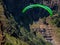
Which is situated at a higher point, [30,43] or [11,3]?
[11,3]

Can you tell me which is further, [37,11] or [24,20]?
[37,11]

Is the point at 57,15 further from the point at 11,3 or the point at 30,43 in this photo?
the point at 30,43

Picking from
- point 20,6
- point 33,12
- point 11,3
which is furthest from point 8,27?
point 33,12

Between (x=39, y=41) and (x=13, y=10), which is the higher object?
(x=13, y=10)

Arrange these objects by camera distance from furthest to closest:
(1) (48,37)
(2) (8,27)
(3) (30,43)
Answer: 1. (1) (48,37)
2. (3) (30,43)
3. (2) (8,27)

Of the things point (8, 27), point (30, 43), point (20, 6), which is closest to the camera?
point (8, 27)

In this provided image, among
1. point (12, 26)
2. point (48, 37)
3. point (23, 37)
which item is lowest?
point (48, 37)

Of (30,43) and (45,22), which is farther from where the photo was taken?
(45,22)

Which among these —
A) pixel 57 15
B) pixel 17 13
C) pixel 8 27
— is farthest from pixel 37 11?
pixel 8 27

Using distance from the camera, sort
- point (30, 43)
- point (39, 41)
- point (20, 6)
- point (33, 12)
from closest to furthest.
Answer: point (30, 43)
point (39, 41)
point (20, 6)
point (33, 12)

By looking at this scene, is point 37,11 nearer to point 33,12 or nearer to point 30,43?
point 33,12
